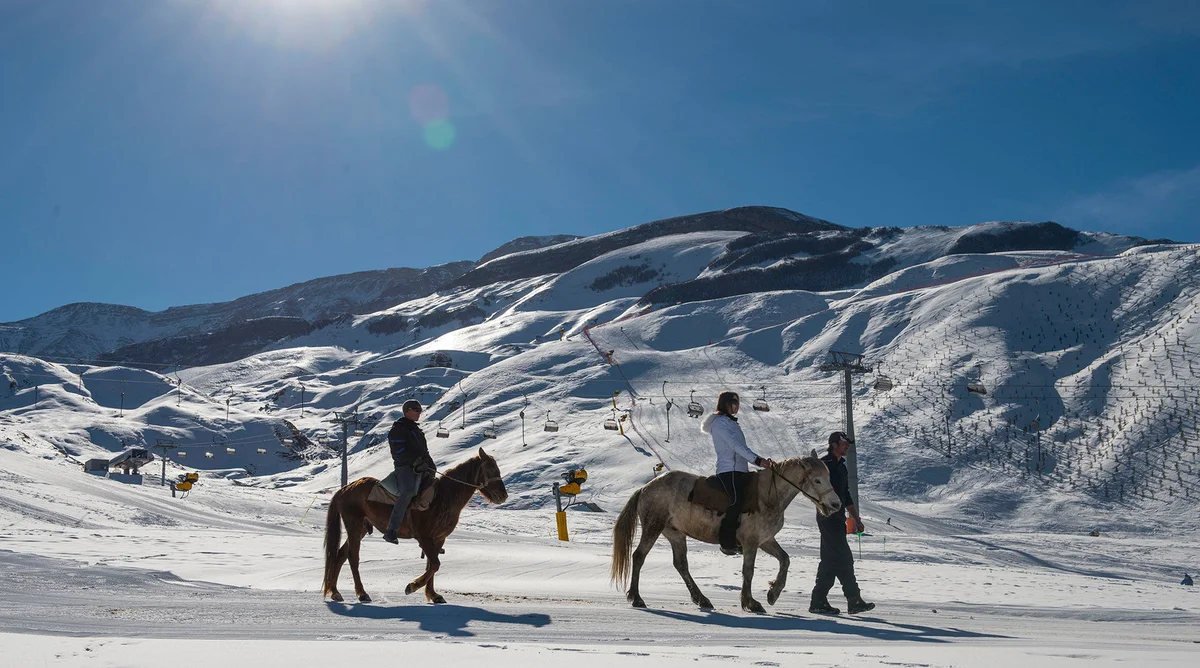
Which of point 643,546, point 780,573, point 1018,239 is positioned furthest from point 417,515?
point 1018,239

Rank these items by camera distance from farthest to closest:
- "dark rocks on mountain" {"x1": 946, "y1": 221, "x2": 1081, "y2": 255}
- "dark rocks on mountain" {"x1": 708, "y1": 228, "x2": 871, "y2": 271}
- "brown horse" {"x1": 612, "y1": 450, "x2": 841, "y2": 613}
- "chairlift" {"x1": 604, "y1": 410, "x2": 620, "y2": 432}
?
"dark rocks on mountain" {"x1": 708, "y1": 228, "x2": 871, "y2": 271}, "dark rocks on mountain" {"x1": 946, "y1": 221, "x2": 1081, "y2": 255}, "chairlift" {"x1": 604, "y1": 410, "x2": 620, "y2": 432}, "brown horse" {"x1": 612, "y1": 450, "x2": 841, "y2": 613}

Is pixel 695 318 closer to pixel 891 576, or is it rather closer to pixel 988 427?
pixel 988 427

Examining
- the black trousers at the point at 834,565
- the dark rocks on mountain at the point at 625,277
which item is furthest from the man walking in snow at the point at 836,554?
the dark rocks on mountain at the point at 625,277

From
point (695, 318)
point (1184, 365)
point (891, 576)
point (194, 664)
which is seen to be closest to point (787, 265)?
point (695, 318)

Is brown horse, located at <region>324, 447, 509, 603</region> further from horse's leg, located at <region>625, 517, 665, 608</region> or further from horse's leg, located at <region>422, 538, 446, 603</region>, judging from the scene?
horse's leg, located at <region>625, 517, 665, 608</region>

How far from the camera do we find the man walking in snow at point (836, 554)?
415 inches

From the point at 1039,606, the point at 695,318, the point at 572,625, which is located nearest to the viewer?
the point at 572,625

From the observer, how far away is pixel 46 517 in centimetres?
2705

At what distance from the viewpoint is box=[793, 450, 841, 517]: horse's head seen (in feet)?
32.7

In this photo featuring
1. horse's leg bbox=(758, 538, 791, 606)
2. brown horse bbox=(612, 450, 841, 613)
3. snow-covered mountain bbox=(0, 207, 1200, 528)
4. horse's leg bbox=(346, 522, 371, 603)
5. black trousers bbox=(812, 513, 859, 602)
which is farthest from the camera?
snow-covered mountain bbox=(0, 207, 1200, 528)

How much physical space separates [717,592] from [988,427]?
53.3 m

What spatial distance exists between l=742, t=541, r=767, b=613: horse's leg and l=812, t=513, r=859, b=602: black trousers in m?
0.80

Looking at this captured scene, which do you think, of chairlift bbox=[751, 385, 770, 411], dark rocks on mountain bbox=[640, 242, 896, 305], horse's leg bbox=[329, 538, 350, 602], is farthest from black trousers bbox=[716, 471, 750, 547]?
dark rocks on mountain bbox=[640, 242, 896, 305]

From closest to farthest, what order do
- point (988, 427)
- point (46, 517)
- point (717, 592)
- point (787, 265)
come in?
point (717, 592) → point (46, 517) → point (988, 427) → point (787, 265)
